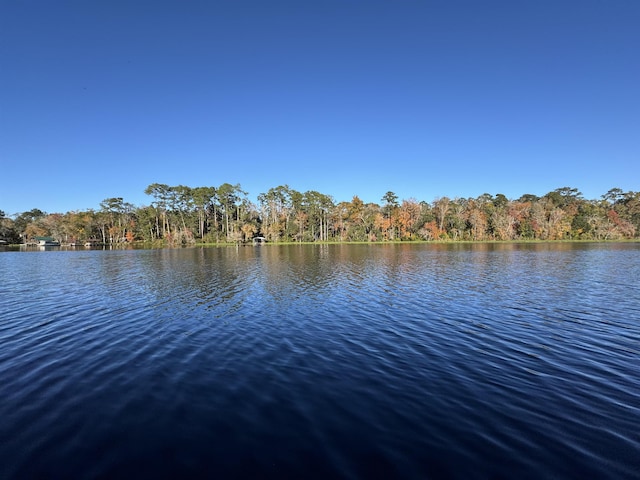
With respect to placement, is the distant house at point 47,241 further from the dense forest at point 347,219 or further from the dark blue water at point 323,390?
the dark blue water at point 323,390

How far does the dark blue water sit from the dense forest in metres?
91.6

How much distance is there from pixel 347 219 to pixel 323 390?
4144 inches

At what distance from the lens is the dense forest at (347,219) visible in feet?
345

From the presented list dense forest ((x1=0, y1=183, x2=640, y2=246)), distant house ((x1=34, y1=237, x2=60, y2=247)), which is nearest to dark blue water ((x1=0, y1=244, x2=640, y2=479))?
dense forest ((x1=0, y1=183, x2=640, y2=246))

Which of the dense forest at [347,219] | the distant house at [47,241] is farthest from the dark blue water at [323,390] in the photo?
the distant house at [47,241]

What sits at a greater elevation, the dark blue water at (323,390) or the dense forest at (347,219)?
the dense forest at (347,219)

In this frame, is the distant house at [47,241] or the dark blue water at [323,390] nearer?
the dark blue water at [323,390]

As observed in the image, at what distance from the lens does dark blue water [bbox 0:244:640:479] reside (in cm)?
526

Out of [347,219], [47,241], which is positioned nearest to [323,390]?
[347,219]

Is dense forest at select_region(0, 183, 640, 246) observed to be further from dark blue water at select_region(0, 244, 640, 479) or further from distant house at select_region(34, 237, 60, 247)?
dark blue water at select_region(0, 244, 640, 479)

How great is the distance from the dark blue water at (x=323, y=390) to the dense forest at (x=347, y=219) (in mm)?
91647

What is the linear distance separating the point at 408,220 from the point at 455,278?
3399 inches

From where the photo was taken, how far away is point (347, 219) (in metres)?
112

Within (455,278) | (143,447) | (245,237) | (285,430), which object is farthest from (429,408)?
(245,237)
